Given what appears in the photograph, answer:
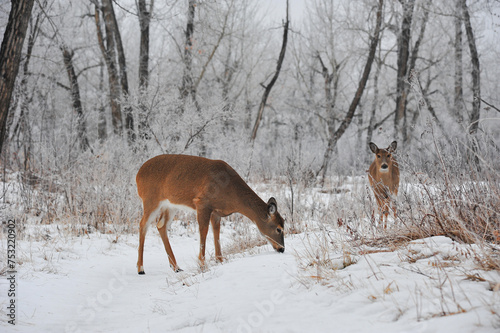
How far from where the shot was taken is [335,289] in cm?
279

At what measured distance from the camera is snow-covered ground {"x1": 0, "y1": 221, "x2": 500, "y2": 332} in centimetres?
220

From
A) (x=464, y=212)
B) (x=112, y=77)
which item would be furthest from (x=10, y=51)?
(x=112, y=77)

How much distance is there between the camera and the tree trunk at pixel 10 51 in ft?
15.3

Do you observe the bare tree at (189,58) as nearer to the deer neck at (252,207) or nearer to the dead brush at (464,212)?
the deer neck at (252,207)

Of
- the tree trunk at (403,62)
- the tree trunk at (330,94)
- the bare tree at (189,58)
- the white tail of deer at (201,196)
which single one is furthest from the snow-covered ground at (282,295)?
the tree trunk at (330,94)

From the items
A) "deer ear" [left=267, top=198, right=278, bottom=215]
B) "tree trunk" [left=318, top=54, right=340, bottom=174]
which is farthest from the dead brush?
"tree trunk" [left=318, top=54, right=340, bottom=174]

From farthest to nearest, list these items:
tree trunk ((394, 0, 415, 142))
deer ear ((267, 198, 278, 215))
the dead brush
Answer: tree trunk ((394, 0, 415, 142)) < deer ear ((267, 198, 278, 215)) < the dead brush

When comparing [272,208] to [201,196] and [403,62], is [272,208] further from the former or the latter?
[403,62]

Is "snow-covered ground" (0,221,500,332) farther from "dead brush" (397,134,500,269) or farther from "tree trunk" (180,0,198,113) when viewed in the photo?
"tree trunk" (180,0,198,113)

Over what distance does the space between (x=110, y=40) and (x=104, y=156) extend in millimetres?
7678

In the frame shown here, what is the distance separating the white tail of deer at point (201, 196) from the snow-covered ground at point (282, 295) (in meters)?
0.49

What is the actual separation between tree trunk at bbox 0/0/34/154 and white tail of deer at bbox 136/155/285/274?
1.98m

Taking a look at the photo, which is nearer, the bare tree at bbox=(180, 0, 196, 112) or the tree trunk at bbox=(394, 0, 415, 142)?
the bare tree at bbox=(180, 0, 196, 112)

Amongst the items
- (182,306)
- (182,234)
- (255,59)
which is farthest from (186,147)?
(255,59)
